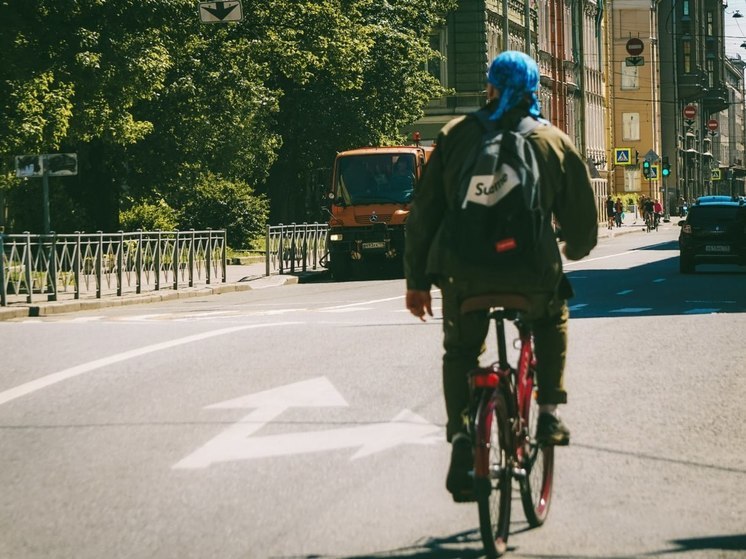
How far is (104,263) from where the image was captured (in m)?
27.1

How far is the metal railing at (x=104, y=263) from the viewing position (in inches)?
970

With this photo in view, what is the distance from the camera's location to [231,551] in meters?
6.34

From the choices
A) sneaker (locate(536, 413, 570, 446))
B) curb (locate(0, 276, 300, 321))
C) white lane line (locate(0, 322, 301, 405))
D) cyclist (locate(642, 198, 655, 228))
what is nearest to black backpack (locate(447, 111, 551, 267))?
sneaker (locate(536, 413, 570, 446))

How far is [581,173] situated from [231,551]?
2037 millimetres

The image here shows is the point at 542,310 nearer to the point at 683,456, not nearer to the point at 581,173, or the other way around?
the point at 581,173

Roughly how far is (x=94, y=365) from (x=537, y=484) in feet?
23.7

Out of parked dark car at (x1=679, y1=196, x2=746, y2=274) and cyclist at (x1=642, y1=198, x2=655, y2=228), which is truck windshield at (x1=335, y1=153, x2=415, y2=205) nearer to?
parked dark car at (x1=679, y1=196, x2=746, y2=274)

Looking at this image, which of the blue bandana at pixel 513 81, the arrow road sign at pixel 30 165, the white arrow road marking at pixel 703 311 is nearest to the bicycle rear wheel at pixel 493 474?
the blue bandana at pixel 513 81

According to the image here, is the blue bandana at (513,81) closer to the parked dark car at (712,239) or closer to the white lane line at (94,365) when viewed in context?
the white lane line at (94,365)

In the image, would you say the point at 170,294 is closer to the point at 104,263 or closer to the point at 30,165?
the point at 104,263

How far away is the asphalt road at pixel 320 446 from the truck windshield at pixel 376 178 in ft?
58.4

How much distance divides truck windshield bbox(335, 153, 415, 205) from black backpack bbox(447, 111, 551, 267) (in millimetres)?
28723

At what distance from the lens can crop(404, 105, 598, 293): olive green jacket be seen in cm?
600

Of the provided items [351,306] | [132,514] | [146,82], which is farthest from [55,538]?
[146,82]
